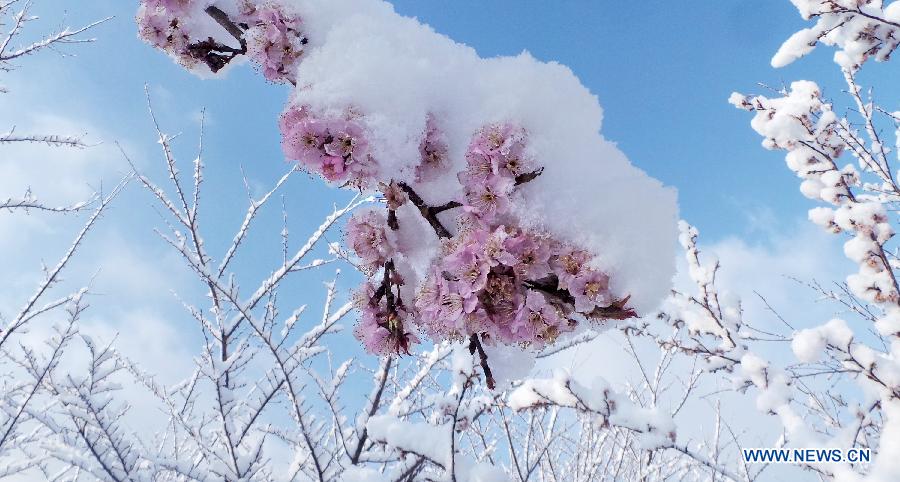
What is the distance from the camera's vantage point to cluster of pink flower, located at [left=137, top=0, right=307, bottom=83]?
5.62ft

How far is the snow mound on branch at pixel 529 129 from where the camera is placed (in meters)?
1.38

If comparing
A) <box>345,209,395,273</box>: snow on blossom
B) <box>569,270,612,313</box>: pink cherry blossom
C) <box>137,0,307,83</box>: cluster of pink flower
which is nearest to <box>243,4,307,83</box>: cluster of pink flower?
<box>137,0,307,83</box>: cluster of pink flower

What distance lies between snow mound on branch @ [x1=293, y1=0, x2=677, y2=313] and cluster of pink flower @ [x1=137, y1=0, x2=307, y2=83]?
250 millimetres

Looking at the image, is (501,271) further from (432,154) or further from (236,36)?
(236,36)

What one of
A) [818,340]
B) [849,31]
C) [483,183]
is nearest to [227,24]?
[483,183]

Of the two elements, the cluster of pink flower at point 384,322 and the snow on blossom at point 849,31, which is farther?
the snow on blossom at point 849,31

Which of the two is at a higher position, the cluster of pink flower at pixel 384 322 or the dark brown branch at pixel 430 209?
the dark brown branch at pixel 430 209

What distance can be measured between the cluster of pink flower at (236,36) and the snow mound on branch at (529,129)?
0.25 meters

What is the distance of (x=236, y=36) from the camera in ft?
6.16

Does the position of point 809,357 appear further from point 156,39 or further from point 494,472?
point 156,39

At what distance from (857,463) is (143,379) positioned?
661 centimetres

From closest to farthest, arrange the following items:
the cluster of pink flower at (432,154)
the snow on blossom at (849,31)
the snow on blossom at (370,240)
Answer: the cluster of pink flower at (432,154), the snow on blossom at (370,240), the snow on blossom at (849,31)

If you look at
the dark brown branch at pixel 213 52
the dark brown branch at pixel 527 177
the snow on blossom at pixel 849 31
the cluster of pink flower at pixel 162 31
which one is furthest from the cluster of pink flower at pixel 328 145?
the snow on blossom at pixel 849 31

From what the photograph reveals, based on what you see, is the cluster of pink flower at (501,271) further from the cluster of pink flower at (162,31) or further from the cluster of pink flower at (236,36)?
the cluster of pink flower at (162,31)
